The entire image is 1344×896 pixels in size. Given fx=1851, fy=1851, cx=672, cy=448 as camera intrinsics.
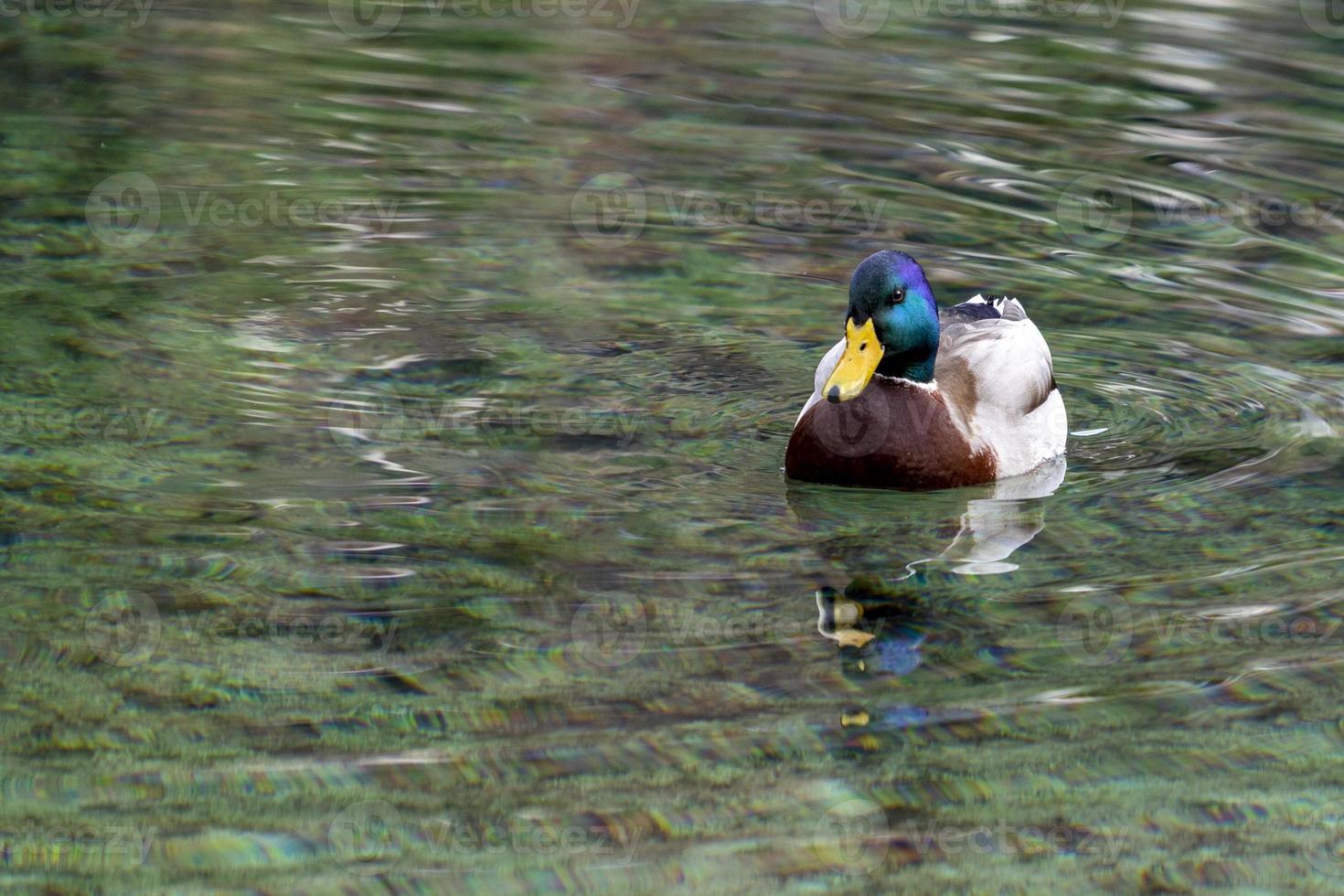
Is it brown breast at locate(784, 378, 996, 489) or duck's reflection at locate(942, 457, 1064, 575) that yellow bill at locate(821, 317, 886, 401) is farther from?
duck's reflection at locate(942, 457, 1064, 575)

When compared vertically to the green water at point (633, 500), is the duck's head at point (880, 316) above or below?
above

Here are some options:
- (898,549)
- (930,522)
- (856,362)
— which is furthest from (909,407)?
(898,549)

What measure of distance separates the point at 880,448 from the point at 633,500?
0.89 meters

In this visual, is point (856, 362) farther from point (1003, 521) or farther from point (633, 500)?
point (633, 500)

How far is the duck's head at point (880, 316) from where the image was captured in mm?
6176

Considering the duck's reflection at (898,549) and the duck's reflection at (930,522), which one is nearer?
the duck's reflection at (898,549)

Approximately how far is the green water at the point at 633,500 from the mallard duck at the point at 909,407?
0.41 feet

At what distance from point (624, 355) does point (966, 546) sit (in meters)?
2.06

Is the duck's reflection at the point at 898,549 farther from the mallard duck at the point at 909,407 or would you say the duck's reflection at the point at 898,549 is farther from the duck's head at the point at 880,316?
the duck's head at the point at 880,316

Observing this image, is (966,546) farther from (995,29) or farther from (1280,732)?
(995,29)

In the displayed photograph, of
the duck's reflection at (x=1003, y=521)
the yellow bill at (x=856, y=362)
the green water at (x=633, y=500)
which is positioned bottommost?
the duck's reflection at (x=1003, y=521)

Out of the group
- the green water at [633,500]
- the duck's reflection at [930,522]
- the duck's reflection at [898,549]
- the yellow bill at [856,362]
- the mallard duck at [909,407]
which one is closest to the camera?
the green water at [633,500]

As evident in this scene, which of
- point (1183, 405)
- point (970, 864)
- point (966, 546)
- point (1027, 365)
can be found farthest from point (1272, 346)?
point (970, 864)

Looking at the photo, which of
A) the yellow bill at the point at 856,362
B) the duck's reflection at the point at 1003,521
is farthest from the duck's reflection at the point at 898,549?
the yellow bill at the point at 856,362
